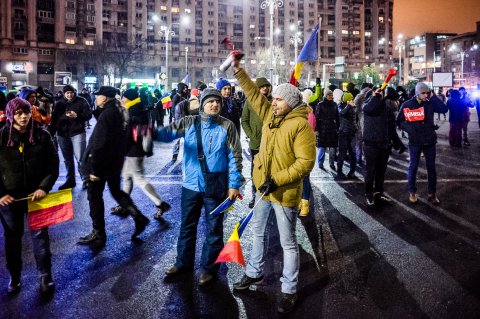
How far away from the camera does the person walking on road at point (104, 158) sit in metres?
5.56

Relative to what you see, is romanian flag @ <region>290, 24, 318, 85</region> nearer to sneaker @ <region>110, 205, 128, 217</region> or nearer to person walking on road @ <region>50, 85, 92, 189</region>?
sneaker @ <region>110, 205, 128, 217</region>

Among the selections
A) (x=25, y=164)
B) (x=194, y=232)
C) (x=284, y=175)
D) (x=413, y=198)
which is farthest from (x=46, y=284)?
(x=413, y=198)

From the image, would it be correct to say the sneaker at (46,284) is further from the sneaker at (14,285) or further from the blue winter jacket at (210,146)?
the blue winter jacket at (210,146)

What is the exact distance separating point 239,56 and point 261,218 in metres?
1.68

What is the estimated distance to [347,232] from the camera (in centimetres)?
613

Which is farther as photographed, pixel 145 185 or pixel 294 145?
pixel 145 185

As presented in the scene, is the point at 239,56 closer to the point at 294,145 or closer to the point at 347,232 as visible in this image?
the point at 294,145

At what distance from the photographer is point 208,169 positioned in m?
4.46

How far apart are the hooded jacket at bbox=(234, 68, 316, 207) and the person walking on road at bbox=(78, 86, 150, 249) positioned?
2412 millimetres

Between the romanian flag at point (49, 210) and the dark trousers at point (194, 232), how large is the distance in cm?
123

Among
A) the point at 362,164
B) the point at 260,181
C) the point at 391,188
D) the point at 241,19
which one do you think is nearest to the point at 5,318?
the point at 260,181

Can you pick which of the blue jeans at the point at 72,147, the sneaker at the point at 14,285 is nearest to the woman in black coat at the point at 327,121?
the blue jeans at the point at 72,147

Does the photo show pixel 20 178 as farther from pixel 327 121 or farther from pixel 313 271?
pixel 327 121

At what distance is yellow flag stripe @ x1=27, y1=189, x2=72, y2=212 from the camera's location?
4215 millimetres
